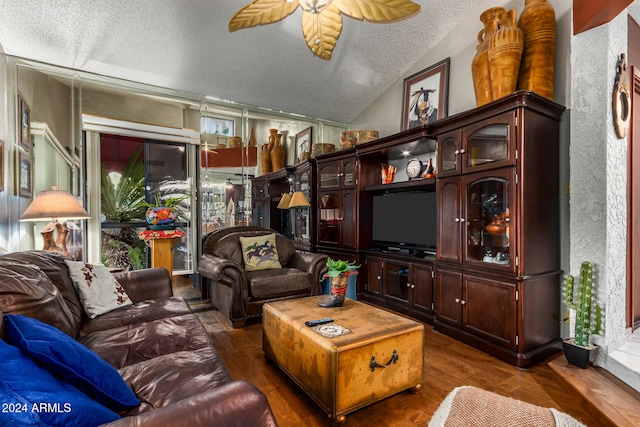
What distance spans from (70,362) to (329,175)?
379 cm

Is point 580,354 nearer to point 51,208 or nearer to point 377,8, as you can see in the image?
point 377,8

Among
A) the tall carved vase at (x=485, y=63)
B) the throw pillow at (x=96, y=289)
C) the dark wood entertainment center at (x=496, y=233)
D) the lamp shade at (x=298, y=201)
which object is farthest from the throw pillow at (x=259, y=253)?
the tall carved vase at (x=485, y=63)

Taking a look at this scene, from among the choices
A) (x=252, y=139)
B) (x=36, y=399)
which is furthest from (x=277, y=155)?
(x=36, y=399)

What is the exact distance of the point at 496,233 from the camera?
2.58 m

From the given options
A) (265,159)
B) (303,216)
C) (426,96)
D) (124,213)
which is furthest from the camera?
(265,159)

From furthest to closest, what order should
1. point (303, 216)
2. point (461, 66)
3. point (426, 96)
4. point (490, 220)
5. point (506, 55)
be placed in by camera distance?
point (303, 216)
point (426, 96)
point (461, 66)
point (490, 220)
point (506, 55)

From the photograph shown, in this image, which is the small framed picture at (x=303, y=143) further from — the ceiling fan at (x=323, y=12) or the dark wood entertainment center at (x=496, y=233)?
the ceiling fan at (x=323, y=12)

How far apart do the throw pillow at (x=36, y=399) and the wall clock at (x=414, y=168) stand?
3320mm

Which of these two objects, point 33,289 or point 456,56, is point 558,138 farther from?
point 33,289

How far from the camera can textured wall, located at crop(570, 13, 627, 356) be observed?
2164 millimetres

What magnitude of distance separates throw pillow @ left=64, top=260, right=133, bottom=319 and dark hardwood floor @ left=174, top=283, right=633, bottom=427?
34.7 inches

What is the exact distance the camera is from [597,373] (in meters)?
2.08

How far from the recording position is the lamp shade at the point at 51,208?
276 centimetres

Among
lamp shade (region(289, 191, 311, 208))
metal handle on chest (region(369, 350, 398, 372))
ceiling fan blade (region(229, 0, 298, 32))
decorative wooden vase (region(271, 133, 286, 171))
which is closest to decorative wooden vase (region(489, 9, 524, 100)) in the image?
ceiling fan blade (region(229, 0, 298, 32))
